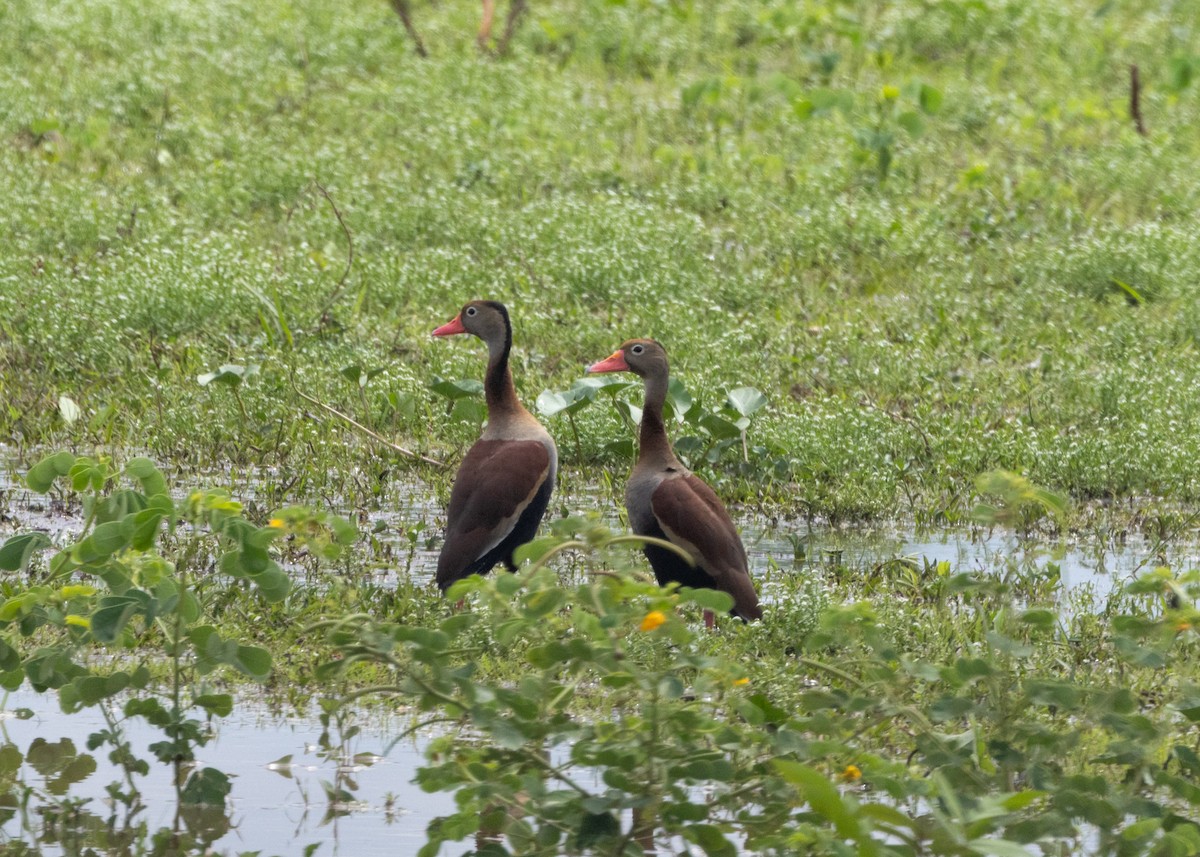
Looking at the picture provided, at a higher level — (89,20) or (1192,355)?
(89,20)

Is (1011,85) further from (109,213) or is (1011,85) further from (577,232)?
(109,213)

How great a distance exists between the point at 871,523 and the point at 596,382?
110 centimetres

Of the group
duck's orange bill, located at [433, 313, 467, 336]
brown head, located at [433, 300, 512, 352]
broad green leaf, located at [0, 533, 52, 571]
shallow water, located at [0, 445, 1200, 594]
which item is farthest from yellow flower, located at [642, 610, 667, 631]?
duck's orange bill, located at [433, 313, 467, 336]

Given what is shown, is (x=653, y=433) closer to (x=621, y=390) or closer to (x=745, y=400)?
(x=745, y=400)

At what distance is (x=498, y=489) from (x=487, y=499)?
0.05 meters

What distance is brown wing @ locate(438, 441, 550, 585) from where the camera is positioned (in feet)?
19.1

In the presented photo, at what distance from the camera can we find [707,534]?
564 cm

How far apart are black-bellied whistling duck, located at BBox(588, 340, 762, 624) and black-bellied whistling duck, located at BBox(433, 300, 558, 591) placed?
0.32 metres

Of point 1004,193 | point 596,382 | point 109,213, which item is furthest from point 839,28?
point 596,382

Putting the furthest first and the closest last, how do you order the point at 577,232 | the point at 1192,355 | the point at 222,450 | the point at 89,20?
the point at 89,20 → the point at 577,232 → the point at 1192,355 → the point at 222,450

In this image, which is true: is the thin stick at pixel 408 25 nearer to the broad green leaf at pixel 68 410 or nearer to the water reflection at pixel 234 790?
the broad green leaf at pixel 68 410

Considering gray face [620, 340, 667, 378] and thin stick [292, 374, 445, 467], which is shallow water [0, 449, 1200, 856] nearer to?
thin stick [292, 374, 445, 467]

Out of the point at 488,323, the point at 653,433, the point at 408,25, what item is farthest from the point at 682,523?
the point at 408,25

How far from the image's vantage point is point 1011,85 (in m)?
A: 13.5
